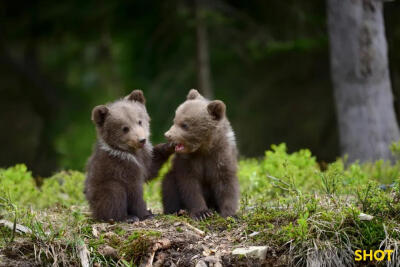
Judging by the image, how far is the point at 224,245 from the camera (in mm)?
4906

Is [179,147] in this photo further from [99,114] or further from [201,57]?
[201,57]

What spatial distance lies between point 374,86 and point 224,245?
16.6 feet

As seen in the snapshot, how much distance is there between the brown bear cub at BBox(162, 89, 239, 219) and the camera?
550cm

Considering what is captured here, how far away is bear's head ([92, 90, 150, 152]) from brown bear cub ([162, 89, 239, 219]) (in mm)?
278

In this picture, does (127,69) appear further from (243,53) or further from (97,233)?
(97,233)

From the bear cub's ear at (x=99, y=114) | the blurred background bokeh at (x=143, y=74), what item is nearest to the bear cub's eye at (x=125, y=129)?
the bear cub's ear at (x=99, y=114)

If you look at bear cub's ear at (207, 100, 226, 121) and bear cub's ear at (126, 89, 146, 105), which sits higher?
bear cub's ear at (126, 89, 146, 105)

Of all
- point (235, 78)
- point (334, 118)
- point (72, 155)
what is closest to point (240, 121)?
point (235, 78)

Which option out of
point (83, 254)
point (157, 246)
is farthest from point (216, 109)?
point (83, 254)

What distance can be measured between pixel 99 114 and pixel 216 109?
1.11 m

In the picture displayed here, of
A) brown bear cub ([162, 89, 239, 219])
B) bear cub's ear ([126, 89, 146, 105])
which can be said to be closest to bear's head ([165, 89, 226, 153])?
brown bear cub ([162, 89, 239, 219])

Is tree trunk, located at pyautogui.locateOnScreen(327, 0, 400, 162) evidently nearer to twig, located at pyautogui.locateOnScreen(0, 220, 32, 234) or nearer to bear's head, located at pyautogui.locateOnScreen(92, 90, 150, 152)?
bear's head, located at pyautogui.locateOnScreen(92, 90, 150, 152)

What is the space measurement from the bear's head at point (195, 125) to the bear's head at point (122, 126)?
272mm

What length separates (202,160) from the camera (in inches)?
220
